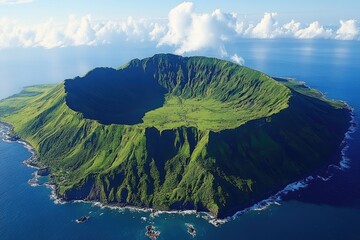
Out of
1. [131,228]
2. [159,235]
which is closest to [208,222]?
[159,235]

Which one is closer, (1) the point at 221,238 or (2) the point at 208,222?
(1) the point at 221,238

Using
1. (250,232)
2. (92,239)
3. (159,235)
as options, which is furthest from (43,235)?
(250,232)

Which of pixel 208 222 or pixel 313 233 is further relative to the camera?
pixel 208 222

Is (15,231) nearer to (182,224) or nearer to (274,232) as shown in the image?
(182,224)

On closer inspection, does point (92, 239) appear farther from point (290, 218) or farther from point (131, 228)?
point (290, 218)

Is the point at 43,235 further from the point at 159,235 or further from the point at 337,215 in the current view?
the point at 337,215

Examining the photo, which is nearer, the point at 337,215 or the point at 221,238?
the point at 221,238

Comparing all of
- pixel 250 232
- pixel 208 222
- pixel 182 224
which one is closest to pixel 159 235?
pixel 182 224
